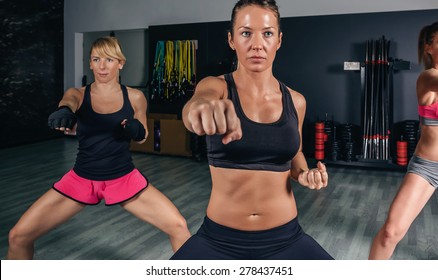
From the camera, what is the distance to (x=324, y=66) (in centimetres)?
637

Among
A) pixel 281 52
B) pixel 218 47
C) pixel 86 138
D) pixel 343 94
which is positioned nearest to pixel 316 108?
pixel 343 94

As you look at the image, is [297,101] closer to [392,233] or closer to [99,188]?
[392,233]

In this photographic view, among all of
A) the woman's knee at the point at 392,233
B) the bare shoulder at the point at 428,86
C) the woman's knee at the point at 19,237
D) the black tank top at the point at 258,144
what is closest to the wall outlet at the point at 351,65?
the bare shoulder at the point at 428,86

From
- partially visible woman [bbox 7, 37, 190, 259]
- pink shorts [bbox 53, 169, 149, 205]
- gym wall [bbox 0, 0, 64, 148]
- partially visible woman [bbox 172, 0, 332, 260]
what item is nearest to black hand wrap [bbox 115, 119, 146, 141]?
partially visible woman [bbox 7, 37, 190, 259]

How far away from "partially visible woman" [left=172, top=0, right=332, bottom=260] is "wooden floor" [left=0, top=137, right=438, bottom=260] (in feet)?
5.19

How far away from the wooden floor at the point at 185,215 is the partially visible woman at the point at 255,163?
1583mm

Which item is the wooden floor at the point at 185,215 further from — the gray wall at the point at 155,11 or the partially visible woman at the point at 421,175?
the gray wall at the point at 155,11

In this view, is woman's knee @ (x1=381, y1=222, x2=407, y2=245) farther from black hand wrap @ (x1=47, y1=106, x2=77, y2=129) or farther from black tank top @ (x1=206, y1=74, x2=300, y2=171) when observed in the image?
black hand wrap @ (x1=47, y1=106, x2=77, y2=129)

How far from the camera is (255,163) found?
1435 mm

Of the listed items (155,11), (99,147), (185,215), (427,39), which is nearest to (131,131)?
(99,147)

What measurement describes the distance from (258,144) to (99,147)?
3.93ft

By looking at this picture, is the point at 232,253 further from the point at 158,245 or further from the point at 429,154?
the point at 158,245

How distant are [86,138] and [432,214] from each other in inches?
125

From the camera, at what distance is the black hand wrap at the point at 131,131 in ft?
7.44
